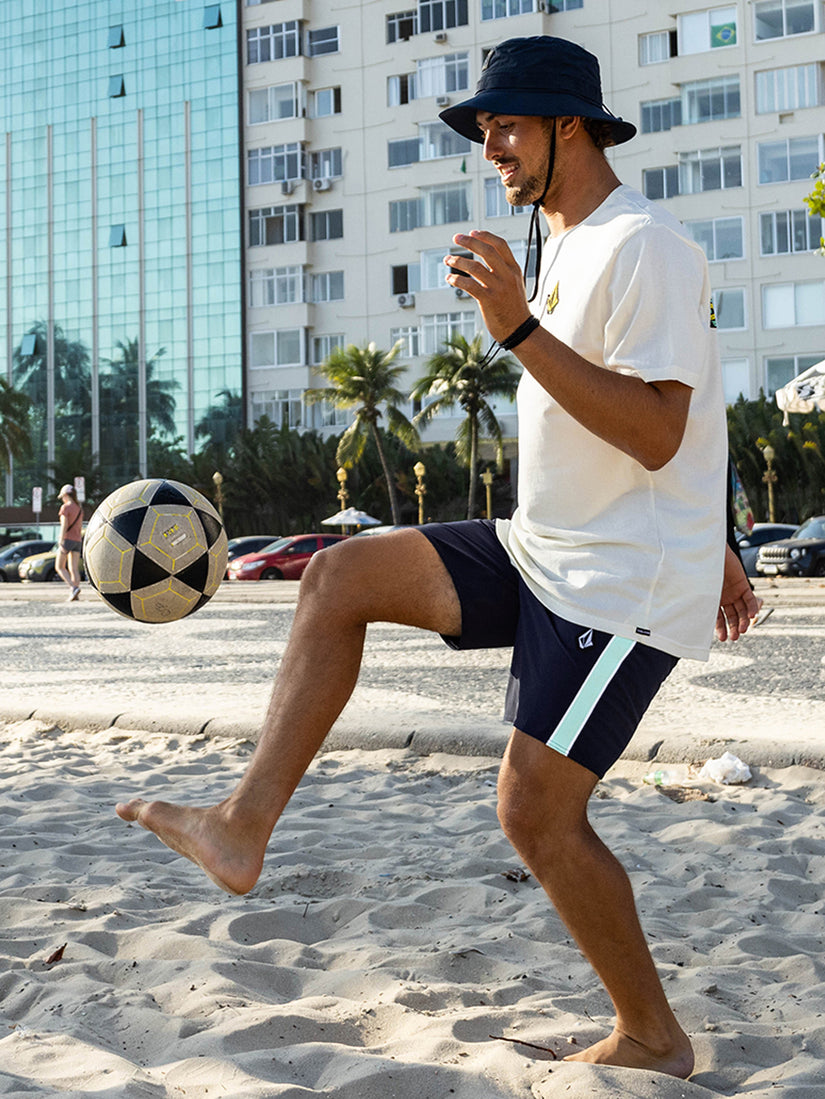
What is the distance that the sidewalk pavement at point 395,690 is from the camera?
21.1 ft

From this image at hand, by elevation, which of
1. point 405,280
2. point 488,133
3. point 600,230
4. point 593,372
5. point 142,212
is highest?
point 142,212

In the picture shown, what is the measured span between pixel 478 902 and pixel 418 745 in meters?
2.48

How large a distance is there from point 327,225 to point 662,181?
50.8ft

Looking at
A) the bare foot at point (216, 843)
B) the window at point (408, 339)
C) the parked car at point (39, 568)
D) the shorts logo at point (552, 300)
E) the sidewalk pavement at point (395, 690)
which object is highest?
the window at point (408, 339)

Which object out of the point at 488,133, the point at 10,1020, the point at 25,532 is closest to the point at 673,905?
the point at 10,1020

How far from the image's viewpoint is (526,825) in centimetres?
266

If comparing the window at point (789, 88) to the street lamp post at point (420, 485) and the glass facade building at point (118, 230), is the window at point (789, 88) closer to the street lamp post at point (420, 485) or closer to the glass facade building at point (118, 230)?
the street lamp post at point (420, 485)

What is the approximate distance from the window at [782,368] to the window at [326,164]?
21607 millimetres

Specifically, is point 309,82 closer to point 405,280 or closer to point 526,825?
point 405,280

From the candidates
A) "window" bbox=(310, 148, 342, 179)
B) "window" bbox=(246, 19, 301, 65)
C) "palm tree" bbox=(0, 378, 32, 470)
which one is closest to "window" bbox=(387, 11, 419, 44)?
"window" bbox=(246, 19, 301, 65)

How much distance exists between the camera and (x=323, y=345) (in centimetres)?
5894

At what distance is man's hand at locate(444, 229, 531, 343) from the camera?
2.57 m

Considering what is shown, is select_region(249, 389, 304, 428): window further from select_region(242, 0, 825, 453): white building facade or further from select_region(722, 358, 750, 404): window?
select_region(722, 358, 750, 404): window

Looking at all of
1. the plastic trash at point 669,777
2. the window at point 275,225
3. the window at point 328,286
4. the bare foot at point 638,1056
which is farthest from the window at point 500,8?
the bare foot at point 638,1056
